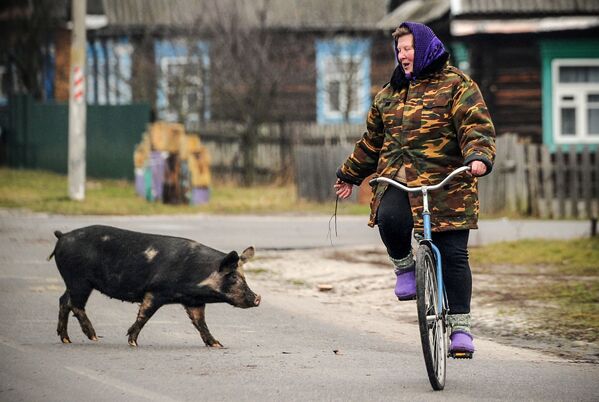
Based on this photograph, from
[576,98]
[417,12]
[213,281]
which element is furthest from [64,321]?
[417,12]

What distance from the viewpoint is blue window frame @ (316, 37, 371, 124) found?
33.9 meters

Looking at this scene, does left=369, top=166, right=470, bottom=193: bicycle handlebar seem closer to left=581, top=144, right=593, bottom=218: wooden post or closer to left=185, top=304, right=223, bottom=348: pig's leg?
left=185, top=304, right=223, bottom=348: pig's leg

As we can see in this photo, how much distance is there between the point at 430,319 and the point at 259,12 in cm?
2699

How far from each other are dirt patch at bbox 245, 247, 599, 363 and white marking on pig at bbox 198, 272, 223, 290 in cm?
212

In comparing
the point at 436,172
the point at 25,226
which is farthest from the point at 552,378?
the point at 25,226

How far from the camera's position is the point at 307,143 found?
30281 mm

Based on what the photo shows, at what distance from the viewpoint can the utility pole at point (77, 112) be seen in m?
23.5

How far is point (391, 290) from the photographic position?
1208 cm

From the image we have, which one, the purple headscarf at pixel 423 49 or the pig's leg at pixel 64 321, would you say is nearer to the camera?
the purple headscarf at pixel 423 49

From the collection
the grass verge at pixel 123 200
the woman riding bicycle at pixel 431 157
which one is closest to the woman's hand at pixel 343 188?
the woman riding bicycle at pixel 431 157

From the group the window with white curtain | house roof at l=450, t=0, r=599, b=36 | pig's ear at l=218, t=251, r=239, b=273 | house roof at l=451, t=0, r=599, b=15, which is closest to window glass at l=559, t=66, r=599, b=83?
the window with white curtain

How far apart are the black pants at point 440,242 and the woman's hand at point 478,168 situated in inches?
19.9

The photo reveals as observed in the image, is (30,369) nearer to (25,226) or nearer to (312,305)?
(312,305)

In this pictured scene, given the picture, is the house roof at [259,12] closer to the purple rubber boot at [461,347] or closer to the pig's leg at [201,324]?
the pig's leg at [201,324]
